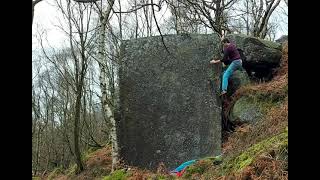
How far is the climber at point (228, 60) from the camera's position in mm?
9500

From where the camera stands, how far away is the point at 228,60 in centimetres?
967

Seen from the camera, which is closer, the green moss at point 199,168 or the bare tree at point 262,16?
the green moss at point 199,168

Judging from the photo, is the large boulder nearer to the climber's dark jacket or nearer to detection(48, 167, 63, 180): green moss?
the climber's dark jacket

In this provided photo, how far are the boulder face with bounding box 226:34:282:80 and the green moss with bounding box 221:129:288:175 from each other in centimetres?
466

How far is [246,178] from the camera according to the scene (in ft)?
18.8

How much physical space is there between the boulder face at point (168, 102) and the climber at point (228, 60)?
0.19 meters

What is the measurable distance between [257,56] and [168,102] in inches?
108

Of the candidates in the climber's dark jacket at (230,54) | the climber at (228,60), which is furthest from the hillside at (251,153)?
the climber's dark jacket at (230,54)

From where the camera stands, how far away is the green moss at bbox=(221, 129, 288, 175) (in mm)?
5831

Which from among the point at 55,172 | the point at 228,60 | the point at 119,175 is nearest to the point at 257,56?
the point at 228,60

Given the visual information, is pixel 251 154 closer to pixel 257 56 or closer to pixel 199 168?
pixel 199 168

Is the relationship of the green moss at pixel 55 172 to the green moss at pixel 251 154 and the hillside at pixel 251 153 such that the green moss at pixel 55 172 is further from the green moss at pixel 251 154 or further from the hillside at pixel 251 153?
the green moss at pixel 251 154
